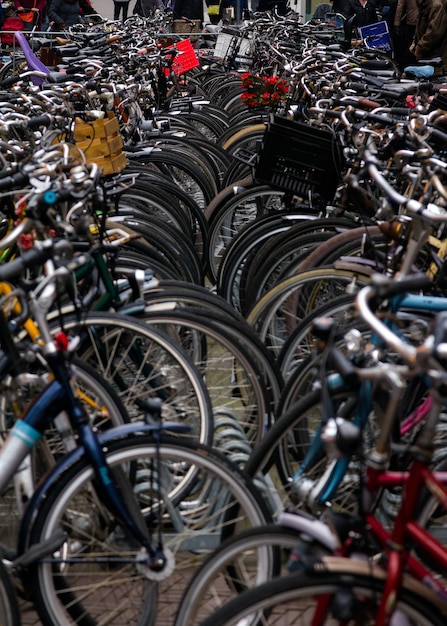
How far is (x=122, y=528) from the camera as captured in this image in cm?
310

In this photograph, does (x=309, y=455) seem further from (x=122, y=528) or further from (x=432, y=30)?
(x=432, y=30)

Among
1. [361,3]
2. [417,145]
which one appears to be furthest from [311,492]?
[361,3]

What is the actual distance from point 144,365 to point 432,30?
8.71 m

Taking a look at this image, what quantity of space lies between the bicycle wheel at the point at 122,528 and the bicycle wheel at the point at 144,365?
457 millimetres

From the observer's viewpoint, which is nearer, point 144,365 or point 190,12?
point 144,365

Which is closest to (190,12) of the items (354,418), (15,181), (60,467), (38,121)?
(38,121)

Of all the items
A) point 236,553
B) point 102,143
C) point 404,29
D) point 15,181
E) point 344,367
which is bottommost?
point 236,553

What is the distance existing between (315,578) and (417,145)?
300 centimetres

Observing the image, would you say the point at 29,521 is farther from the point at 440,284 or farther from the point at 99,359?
the point at 440,284

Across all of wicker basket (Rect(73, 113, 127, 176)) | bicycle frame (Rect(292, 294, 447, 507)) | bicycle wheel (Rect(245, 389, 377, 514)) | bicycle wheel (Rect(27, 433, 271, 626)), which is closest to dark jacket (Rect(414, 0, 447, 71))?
wicker basket (Rect(73, 113, 127, 176))

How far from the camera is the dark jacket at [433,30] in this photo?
37.9 feet

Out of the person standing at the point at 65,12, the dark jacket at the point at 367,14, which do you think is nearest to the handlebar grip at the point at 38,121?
the dark jacket at the point at 367,14

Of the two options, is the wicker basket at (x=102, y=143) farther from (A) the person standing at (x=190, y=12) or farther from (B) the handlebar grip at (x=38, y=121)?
(A) the person standing at (x=190, y=12)

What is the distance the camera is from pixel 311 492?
3174 millimetres
